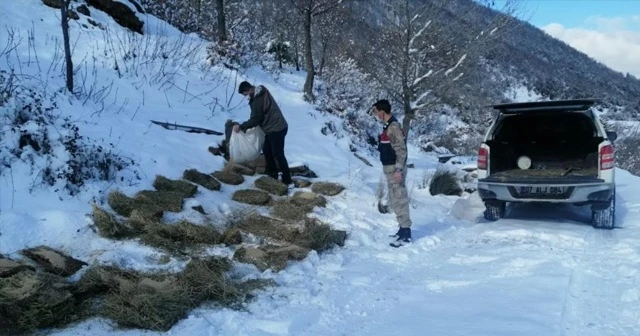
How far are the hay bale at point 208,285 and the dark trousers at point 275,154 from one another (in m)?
3.84

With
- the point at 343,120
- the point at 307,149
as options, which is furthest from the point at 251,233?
the point at 343,120

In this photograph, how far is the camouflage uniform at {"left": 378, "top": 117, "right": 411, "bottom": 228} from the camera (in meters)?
6.46

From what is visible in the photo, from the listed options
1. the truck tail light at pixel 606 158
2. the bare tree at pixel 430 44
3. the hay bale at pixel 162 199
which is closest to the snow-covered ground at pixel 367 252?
the hay bale at pixel 162 199

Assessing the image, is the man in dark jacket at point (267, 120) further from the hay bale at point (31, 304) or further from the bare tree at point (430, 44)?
the bare tree at point (430, 44)

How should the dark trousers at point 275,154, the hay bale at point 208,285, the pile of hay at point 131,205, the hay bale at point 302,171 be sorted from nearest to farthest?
the hay bale at point 208,285
the pile of hay at point 131,205
the dark trousers at point 275,154
the hay bale at point 302,171

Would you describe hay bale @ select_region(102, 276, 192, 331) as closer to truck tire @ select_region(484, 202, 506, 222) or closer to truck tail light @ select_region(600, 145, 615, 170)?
truck tire @ select_region(484, 202, 506, 222)

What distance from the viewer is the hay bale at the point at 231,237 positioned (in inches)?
232

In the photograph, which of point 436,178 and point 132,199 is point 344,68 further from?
point 132,199

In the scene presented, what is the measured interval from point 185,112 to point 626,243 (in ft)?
25.6

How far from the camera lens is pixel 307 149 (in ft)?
37.1

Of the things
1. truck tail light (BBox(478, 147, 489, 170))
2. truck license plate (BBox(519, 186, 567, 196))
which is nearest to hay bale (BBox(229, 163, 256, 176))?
truck tail light (BBox(478, 147, 489, 170))

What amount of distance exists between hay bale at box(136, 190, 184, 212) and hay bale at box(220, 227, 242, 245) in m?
0.85

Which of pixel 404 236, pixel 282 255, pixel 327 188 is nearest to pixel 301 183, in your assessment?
pixel 327 188

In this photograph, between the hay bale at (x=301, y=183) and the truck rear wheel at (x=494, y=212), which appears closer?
the truck rear wheel at (x=494, y=212)
